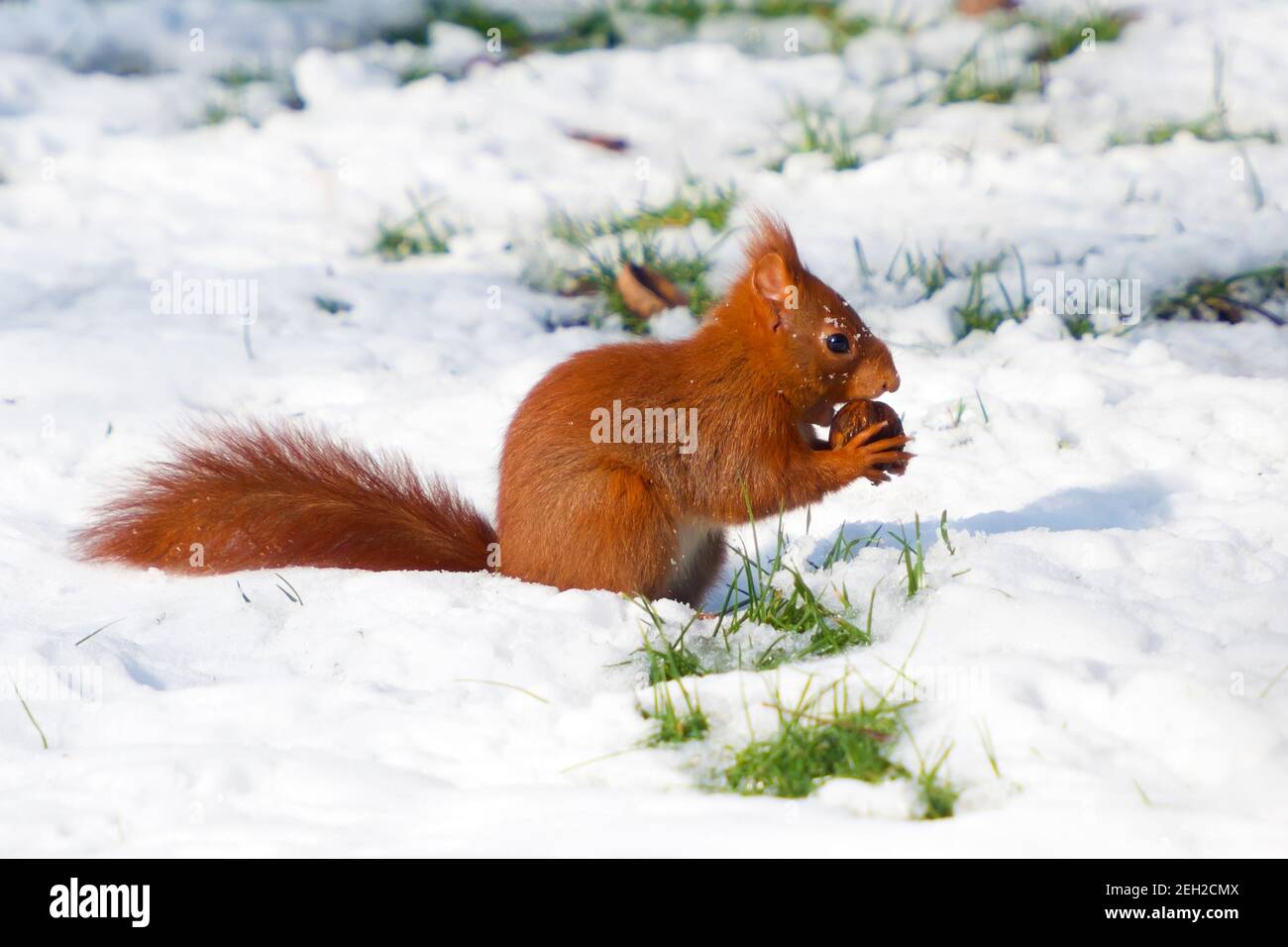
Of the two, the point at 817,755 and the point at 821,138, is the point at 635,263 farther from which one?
the point at 817,755

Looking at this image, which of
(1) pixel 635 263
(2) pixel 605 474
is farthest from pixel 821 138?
(2) pixel 605 474

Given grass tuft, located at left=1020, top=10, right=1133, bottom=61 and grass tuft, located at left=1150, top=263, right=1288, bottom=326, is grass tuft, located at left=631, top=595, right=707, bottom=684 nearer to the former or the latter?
grass tuft, located at left=1150, top=263, right=1288, bottom=326

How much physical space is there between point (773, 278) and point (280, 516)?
3.38 ft

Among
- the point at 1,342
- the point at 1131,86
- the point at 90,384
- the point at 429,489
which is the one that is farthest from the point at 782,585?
the point at 1131,86

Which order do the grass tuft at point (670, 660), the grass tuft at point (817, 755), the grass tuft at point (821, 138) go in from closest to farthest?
the grass tuft at point (817, 755)
the grass tuft at point (670, 660)
the grass tuft at point (821, 138)

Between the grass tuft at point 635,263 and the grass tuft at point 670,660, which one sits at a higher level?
the grass tuft at point 635,263

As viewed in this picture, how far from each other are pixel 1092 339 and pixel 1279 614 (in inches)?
64.2

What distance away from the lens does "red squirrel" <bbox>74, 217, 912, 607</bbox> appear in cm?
248

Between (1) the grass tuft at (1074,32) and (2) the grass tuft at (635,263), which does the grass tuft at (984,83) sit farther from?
(2) the grass tuft at (635,263)

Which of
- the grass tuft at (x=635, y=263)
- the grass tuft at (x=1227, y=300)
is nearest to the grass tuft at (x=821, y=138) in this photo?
the grass tuft at (x=635, y=263)

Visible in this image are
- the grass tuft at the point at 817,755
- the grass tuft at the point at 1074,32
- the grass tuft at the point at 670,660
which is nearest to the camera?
the grass tuft at the point at 817,755

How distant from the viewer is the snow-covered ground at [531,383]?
1782 mm

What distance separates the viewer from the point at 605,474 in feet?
8.09

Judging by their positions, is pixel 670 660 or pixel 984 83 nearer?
pixel 670 660
